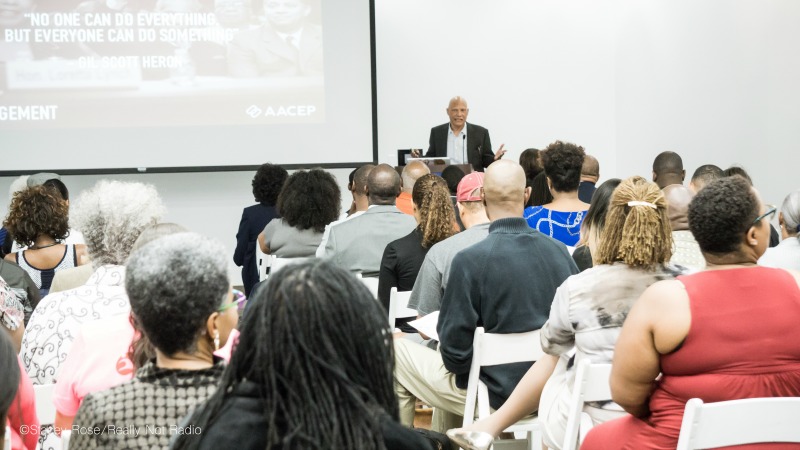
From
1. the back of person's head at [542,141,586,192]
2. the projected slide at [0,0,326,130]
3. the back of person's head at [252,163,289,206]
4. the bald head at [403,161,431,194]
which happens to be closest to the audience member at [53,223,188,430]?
the back of person's head at [542,141,586,192]

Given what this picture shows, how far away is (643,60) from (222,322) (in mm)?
8084

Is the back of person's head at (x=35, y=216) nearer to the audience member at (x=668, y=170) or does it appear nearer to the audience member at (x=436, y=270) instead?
the audience member at (x=436, y=270)

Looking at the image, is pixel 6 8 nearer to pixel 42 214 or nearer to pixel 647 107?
pixel 42 214

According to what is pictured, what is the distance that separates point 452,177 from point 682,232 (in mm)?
2389

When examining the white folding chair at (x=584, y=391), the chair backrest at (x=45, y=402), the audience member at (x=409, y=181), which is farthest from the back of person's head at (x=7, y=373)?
the audience member at (x=409, y=181)

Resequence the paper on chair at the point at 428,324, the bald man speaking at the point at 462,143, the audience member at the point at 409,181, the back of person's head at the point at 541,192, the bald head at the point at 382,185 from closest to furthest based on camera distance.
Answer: the paper on chair at the point at 428,324, the bald head at the point at 382,185, the back of person's head at the point at 541,192, the audience member at the point at 409,181, the bald man speaking at the point at 462,143

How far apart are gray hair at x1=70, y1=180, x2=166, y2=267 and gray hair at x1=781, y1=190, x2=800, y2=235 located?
2.61 meters

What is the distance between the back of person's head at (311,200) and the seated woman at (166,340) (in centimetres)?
320

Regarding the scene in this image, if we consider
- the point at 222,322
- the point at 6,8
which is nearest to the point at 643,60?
the point at 6,8

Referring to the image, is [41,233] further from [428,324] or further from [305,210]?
[428,324]

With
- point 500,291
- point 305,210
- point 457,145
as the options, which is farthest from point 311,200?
point 457,145

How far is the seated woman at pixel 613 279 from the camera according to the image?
8.51ft

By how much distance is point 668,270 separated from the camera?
2.65 metres

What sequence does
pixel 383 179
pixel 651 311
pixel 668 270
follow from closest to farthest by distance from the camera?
pixel 651 311
pixel 668 270
pixel 383 179
